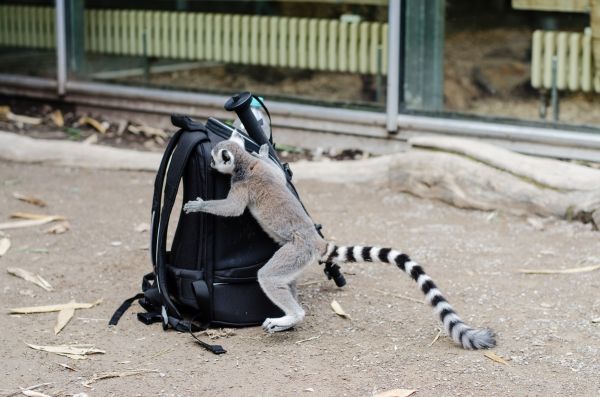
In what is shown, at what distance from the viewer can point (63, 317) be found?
17.4ft

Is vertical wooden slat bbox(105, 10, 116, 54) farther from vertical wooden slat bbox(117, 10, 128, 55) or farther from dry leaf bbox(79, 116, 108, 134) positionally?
dry leaf bbox(79, 116, 108, 134)

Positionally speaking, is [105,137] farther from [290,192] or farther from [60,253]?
[290,192]

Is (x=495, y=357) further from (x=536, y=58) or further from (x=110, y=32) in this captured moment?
(x=110, y=32)

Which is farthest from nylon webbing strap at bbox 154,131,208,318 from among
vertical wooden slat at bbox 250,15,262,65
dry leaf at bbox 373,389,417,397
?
vertical wooden slat at bbox 250,15,262,65

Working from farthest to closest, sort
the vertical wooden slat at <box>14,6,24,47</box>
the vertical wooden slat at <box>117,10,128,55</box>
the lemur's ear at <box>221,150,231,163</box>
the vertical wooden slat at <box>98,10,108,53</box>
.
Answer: the vertical wooden slat at <box>14,6,24,47</box> → the vertical wooden slat at <box>98,10,108,53</box> → the vertical wooden slat at <box>117,10,128,55</box> → the lemur's ear at <box>221,150,231,163</box>

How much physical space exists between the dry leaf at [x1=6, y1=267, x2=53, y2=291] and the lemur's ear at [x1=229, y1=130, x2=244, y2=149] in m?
1.47

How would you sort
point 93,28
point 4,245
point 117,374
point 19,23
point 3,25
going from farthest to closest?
1. point 3,25
2. point 19,23
3. point 93,28
4. point 4,245
5. point 117,374

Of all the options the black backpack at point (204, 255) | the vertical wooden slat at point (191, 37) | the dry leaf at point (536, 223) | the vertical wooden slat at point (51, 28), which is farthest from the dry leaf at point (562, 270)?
the vertical wooden slat at point (51, 28)

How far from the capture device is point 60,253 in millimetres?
6426

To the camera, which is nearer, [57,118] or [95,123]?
[95,123]

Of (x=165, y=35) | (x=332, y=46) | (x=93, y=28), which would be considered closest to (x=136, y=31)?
(x=165, y=35)

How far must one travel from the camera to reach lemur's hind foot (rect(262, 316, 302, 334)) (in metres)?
4.82

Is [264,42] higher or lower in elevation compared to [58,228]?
higher

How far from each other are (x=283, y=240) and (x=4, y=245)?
239cm
